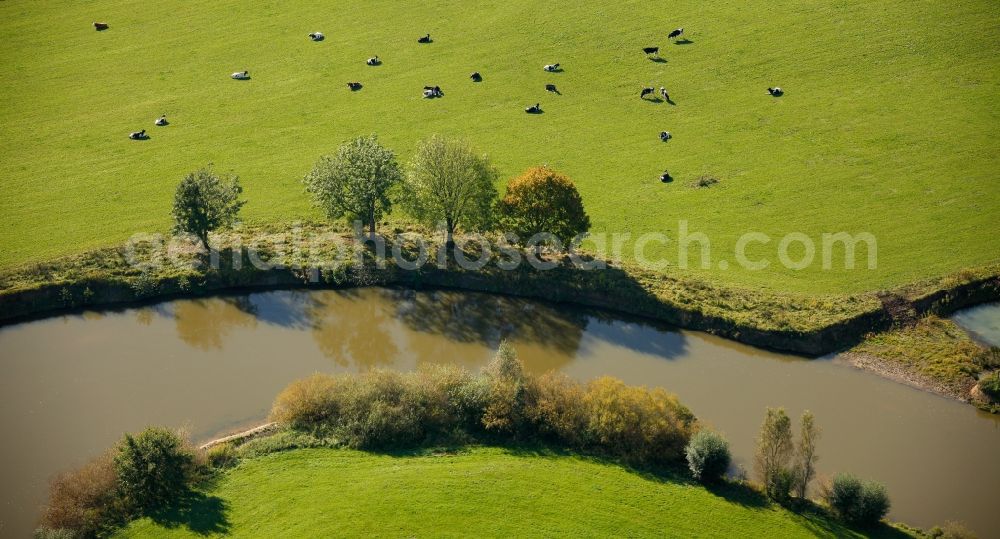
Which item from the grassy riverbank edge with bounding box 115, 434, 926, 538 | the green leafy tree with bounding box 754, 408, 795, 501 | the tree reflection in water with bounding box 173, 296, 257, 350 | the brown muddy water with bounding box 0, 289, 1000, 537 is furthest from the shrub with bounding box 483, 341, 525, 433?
the tree reflection in water with bounding box 173, 296, 257, 350

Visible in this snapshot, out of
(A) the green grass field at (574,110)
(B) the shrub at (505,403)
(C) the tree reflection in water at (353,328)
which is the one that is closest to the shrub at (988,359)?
(A) the green grass field at (574,110)

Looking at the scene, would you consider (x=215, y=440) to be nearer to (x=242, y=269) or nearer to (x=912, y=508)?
(x=242, y=269)

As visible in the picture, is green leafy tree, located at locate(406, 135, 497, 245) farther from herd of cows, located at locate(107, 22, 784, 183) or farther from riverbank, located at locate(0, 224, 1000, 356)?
herd of cows, located at locate(107, 22, 784, 183)

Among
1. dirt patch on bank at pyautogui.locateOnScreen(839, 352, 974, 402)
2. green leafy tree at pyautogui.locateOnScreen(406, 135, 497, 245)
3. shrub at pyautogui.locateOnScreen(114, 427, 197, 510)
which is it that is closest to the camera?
shrub at pyautogui.locateOnScreen(114, 427, 197, 510)

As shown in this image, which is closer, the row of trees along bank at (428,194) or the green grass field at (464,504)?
the green grass field at (464,504)

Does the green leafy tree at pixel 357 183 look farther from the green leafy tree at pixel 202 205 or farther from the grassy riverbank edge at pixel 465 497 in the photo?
the grassy riverbank edge at pixel 465 497

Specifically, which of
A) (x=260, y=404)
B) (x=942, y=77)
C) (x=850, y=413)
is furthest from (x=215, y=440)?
(x=942, y=77)
